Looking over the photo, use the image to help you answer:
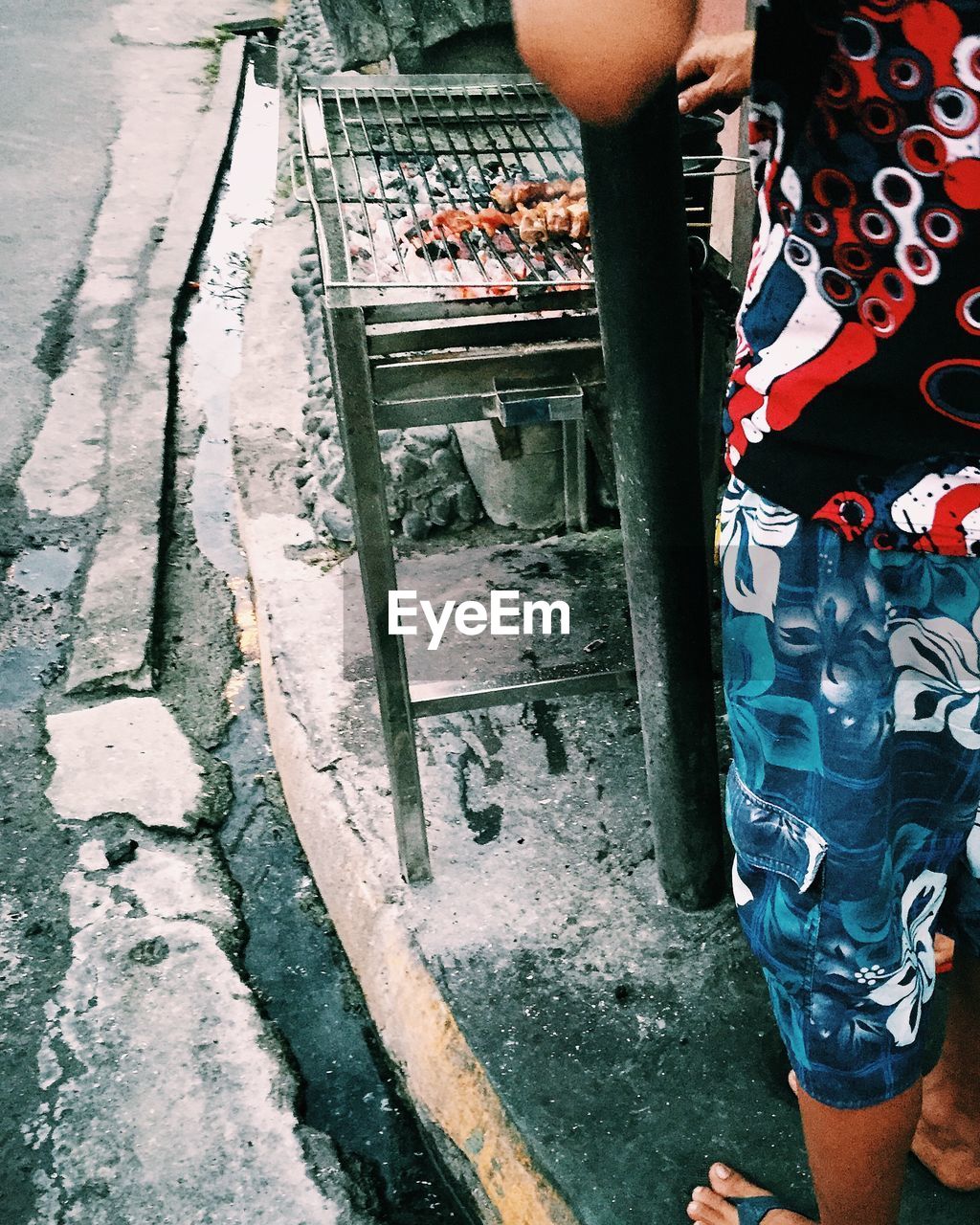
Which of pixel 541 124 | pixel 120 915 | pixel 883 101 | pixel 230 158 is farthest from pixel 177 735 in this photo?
pixel 230 158

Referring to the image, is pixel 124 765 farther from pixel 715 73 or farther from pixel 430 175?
pixel 715 73

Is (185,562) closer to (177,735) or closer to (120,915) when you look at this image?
(177,735)

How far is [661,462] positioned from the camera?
5.21 feet

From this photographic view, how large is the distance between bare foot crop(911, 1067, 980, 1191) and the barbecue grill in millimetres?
862

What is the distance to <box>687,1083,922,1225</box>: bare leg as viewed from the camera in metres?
1.25

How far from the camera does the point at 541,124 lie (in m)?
2.25

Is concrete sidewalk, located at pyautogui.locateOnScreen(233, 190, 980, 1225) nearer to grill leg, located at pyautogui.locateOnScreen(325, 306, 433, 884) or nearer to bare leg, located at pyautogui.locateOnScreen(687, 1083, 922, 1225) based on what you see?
grill leg, located at pyautogui.locateOnScreen(325, 306, 433, 884)

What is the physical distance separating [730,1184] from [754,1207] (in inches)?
2.0

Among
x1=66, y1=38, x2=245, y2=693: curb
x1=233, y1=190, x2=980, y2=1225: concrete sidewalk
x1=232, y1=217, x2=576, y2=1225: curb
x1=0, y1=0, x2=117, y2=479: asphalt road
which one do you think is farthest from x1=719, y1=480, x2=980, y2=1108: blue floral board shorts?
x1=0, y1=0, x2=117, y2=479: asphalt road

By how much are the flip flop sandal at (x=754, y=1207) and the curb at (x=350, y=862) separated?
Answer: 26 cm

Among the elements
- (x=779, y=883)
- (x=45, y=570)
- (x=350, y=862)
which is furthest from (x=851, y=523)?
(x=45, y=570)

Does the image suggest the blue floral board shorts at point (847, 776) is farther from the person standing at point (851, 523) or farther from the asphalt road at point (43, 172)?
the asphalt road at point (43, 172)

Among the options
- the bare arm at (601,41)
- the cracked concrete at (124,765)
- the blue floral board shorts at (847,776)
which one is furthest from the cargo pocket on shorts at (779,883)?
the cracked concrete at (124,765)

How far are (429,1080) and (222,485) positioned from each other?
9.50ft
